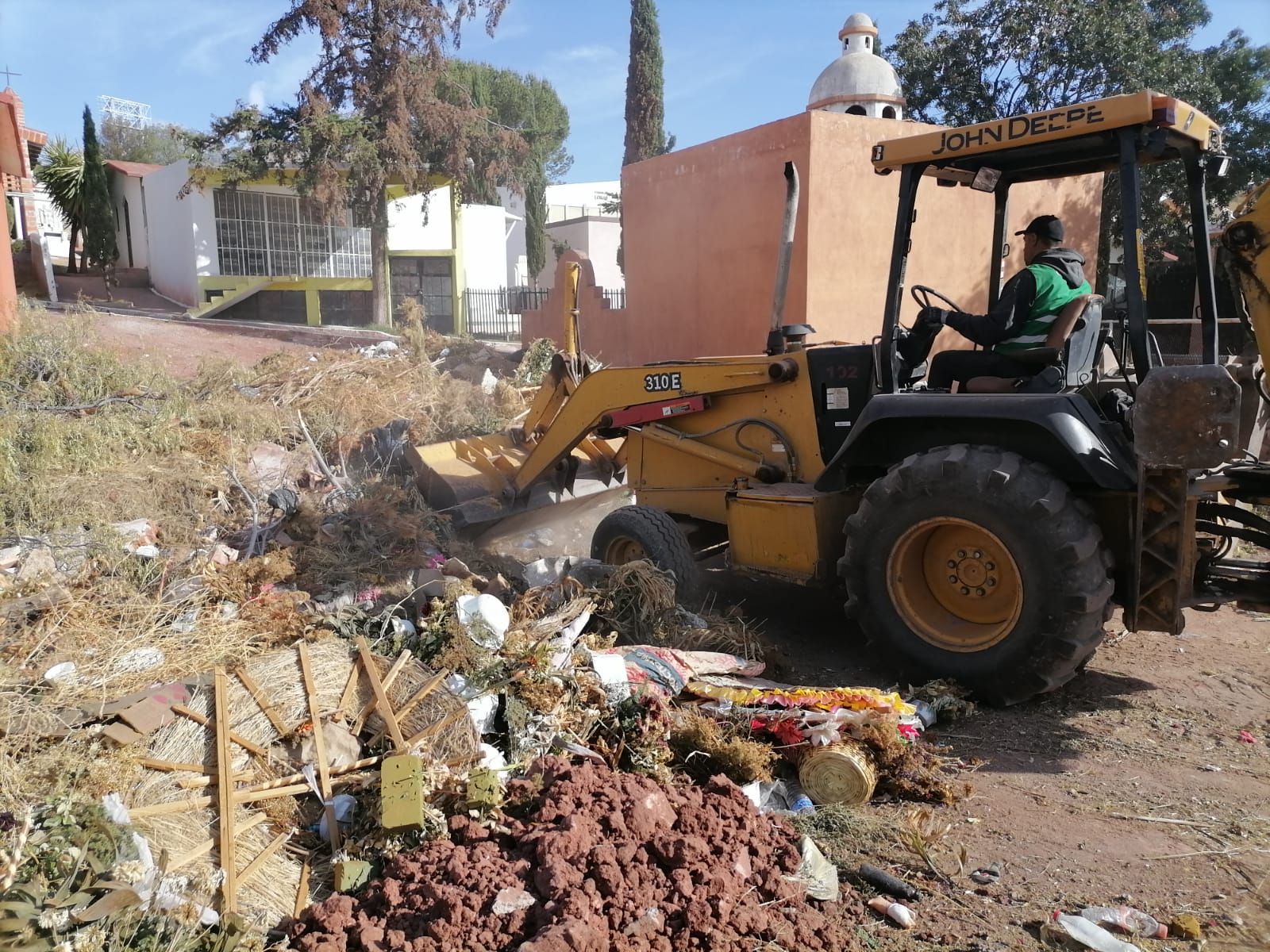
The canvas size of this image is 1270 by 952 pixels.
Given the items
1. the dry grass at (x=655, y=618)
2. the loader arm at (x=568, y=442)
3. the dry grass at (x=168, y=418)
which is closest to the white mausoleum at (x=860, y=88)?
the dry grass at (x=168, y=418)

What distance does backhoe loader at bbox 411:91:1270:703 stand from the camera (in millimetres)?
3949

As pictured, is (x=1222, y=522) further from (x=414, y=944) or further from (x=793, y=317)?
(x=793, y=317)

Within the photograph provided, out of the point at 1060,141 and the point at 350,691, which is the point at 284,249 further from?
the point at 1060,141

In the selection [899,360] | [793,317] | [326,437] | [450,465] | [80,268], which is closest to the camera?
[899,360]

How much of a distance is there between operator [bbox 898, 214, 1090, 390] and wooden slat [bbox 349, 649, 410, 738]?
9.23ft

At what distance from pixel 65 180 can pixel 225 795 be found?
88.1 feet

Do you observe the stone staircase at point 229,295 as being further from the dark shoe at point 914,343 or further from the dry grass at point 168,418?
the dark shoe at point 914,343

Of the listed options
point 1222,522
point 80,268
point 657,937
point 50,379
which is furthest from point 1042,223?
point 80,268

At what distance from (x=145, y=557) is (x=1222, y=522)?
6.18 m

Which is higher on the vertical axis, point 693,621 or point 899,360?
point 899,360

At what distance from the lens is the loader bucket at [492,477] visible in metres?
7.18

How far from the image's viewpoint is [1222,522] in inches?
191

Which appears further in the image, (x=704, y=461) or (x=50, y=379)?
(x=50, y=379)

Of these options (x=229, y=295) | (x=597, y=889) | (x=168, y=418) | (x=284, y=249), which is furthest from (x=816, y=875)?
(x=284, y=249)
